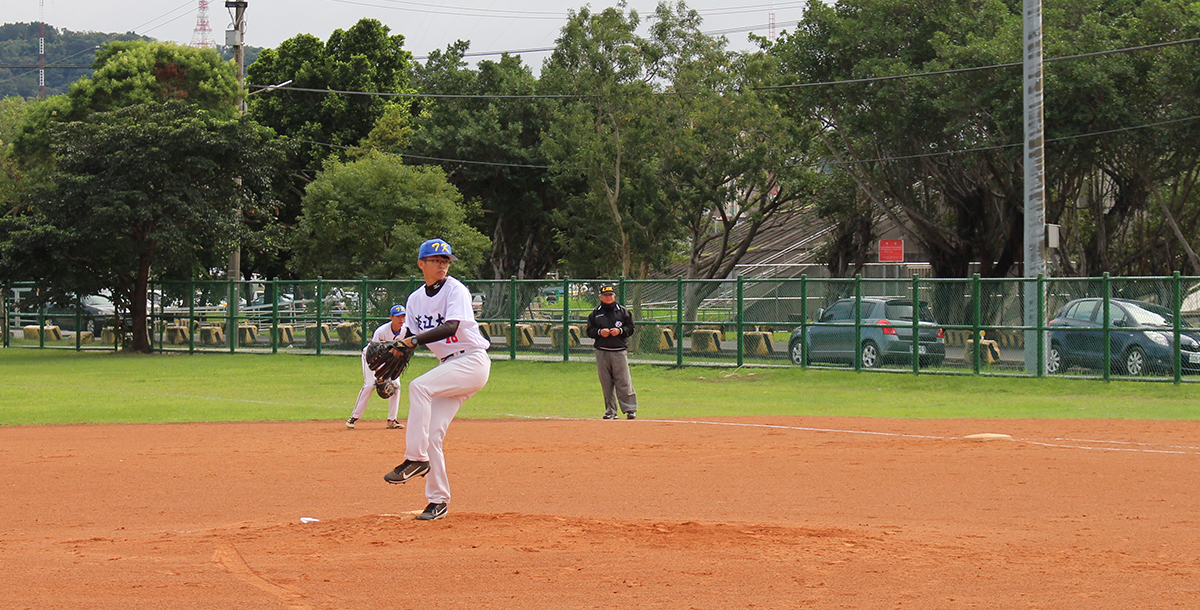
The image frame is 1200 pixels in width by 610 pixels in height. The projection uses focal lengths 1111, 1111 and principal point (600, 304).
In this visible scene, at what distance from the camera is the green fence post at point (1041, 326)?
21.5 metres

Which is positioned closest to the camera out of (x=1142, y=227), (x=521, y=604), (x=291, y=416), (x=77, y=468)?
(x=521, y=604)

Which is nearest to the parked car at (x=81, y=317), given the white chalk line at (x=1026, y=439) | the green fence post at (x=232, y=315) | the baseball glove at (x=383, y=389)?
the green fence post at (x=232, y=315)

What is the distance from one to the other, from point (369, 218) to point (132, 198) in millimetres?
8350

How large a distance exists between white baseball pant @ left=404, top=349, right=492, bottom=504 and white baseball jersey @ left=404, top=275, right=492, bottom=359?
0.09 metres

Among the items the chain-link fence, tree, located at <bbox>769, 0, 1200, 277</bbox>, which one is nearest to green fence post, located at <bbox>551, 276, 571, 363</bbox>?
the chain-link fence

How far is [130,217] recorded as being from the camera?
31.1 metres

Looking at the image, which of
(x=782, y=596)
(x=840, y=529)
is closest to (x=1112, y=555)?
(x=840, y=529)

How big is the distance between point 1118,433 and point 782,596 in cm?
1001

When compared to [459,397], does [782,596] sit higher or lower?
lower

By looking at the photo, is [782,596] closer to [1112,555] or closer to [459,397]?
[1112,555]

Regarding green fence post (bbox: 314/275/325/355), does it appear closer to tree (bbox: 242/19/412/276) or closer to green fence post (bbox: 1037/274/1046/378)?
tree (bbox: 242/19/412/276)

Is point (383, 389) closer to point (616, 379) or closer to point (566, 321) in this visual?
point (616, 379)

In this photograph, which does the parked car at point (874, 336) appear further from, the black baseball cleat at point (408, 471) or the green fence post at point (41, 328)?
the green fence post at point (41, 328)

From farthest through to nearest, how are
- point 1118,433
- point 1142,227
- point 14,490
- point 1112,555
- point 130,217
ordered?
point 1142,227 → point 130,217 → point 1118,433 → point 14,490 → point 1112,555
